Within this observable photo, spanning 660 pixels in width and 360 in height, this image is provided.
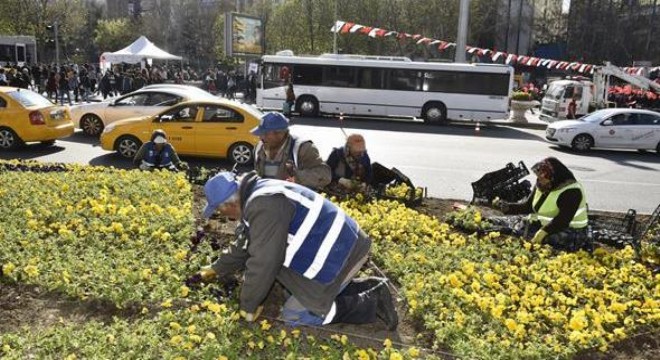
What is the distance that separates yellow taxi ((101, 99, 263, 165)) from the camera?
1319 cm

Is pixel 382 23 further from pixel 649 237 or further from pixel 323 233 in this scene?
pixel 323 233

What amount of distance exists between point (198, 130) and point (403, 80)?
13.7 metres

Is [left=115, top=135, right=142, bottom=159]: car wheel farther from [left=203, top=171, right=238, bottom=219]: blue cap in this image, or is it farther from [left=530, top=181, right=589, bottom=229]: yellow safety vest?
[left=203, top=171, right=238, bottom=219]: blue cap

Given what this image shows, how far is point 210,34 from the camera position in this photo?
68500mm

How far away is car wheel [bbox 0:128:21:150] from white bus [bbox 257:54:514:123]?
13329 mm

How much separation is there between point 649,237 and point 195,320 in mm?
5978

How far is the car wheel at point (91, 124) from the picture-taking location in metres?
16.3

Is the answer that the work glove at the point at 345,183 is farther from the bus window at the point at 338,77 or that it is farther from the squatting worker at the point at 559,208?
the bus window at the point at 338,77

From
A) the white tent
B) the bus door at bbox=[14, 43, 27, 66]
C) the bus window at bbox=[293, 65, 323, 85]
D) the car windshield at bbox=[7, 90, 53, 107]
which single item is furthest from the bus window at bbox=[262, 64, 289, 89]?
the bus door at bbox=[14, 43, 27, 66]

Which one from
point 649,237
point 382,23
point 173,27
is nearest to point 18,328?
point 649,237

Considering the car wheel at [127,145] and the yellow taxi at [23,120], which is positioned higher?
the yellow taxi at [23,120]

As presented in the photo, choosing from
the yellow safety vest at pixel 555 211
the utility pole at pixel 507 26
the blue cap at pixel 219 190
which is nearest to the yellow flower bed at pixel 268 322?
the yellow safety vest at pixel 555 211

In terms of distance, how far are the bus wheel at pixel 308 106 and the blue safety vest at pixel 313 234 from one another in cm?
2190

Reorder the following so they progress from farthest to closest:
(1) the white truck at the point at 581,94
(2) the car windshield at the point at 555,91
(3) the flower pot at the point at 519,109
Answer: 1. (2) the car windshield at the point at 555,91
2. (1) the white truck at the point at 581,94
3. (3) the flower pot at the point at 519,109
